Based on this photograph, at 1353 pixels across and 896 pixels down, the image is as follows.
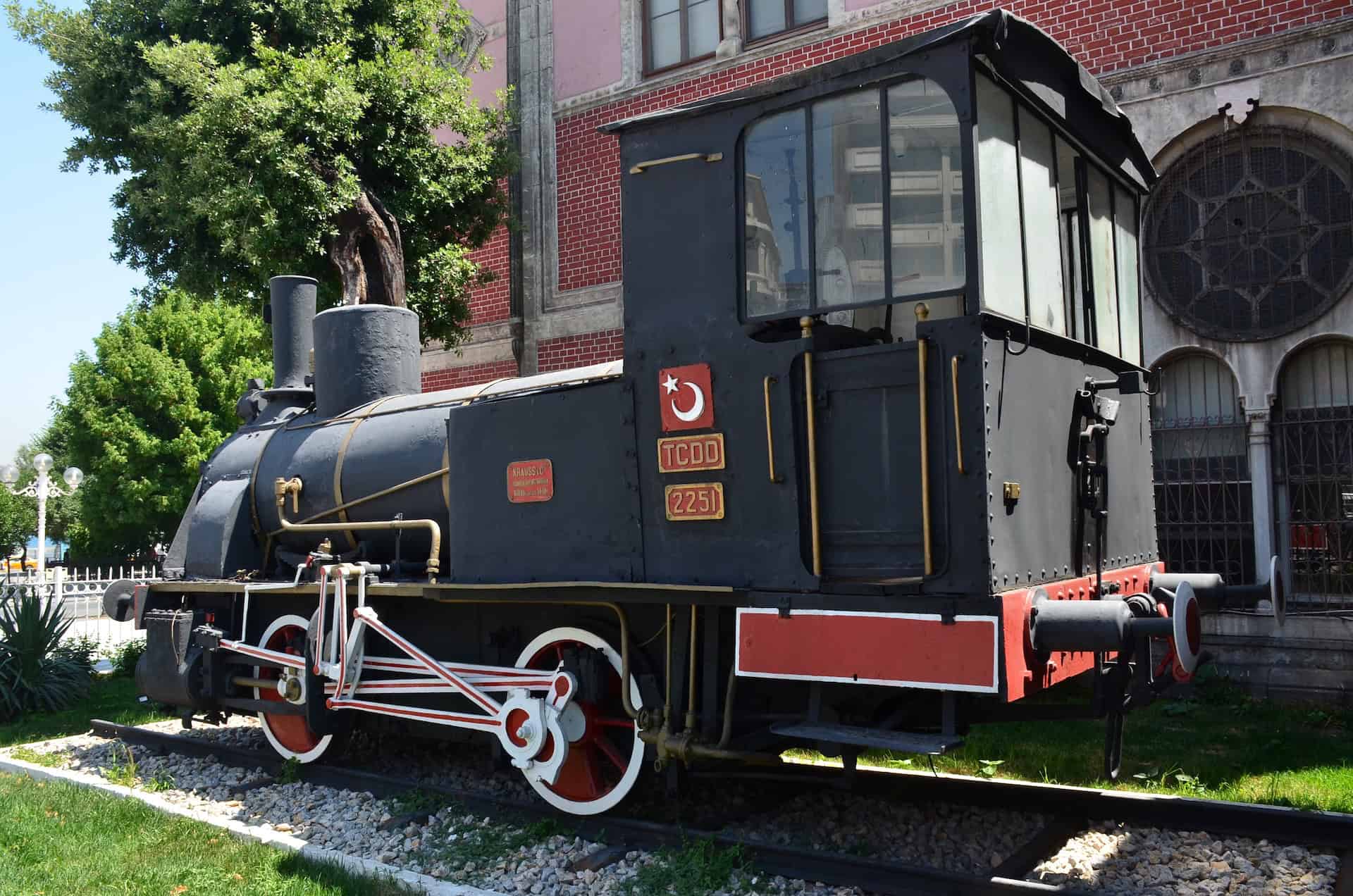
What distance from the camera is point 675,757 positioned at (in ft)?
16.6

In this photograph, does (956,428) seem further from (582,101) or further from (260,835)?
(582,101)

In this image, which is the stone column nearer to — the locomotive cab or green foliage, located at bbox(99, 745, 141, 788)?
the locomotive cab

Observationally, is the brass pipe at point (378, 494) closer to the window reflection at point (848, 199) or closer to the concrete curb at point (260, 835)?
the concrete curb at point (260, 835)

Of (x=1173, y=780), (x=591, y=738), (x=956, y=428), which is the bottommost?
(x=1173, y=780)

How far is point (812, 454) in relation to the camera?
4.43m

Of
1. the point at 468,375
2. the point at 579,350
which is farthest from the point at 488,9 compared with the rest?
the point at 579,350

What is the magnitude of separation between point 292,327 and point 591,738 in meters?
4.79

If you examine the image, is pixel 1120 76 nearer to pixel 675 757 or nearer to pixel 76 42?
pixel 675 757

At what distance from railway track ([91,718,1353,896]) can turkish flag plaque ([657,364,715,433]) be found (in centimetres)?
→ 177

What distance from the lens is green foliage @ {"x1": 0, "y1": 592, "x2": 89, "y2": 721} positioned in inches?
380

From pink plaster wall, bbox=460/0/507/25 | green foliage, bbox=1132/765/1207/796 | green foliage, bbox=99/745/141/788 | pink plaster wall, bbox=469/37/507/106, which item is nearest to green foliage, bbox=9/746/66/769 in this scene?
green foliage, bbox=99/745/141/788

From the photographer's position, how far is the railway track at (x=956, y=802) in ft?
14.4

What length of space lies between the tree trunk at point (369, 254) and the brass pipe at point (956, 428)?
854cm

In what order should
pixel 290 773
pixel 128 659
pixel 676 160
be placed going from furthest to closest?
pixel 128 659 < pixel 290 773 < pixel 676 160
